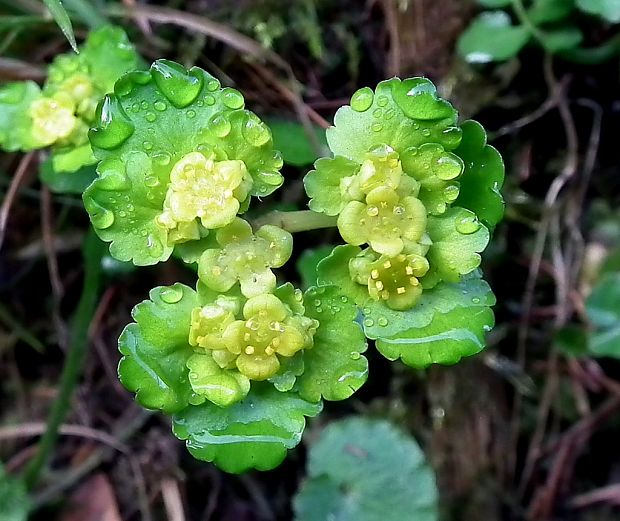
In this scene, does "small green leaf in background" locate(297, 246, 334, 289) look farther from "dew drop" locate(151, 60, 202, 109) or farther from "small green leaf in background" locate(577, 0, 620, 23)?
"small green leaf in background" locate(577, 0, 620, 23)

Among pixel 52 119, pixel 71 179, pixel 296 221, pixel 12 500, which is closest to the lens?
pixel 296 221

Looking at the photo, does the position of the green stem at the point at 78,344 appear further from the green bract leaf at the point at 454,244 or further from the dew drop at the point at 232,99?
the green bract leaf at the point at 454,244

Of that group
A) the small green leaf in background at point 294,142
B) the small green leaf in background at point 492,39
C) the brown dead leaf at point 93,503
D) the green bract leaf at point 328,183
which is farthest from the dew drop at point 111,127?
the brown dead leaf at point 93,503

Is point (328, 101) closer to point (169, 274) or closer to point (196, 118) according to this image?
point (169, 274)

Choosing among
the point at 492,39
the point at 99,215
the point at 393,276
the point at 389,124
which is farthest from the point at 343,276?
the point at 492,39

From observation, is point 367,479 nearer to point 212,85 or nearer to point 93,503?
point 93,503

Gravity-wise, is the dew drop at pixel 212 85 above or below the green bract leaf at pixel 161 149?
above
